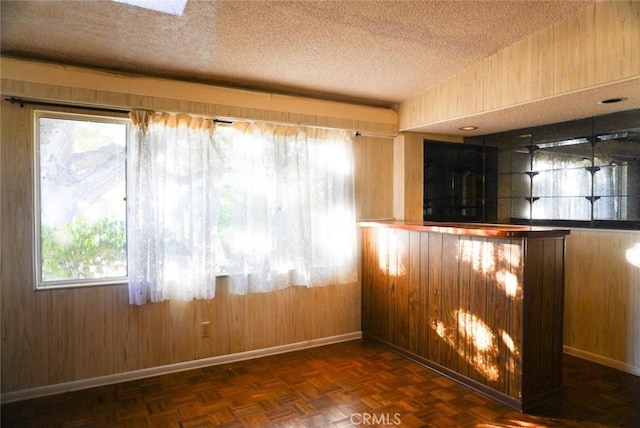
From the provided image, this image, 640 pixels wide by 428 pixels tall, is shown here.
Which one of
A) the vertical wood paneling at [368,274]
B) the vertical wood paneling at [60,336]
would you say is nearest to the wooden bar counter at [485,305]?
the vertical wood paneling at [368,274]

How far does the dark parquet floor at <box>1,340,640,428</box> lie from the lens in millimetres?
2375

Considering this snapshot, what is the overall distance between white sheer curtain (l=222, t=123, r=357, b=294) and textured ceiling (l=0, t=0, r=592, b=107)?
569 millimetres

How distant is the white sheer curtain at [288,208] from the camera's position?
3277 mm

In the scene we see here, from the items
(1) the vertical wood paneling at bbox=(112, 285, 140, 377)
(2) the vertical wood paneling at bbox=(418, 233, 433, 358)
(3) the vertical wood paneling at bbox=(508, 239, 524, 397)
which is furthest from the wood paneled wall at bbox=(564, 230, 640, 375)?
(1) the vertical wood paneling at bbox=(112, 285, 140, 377)

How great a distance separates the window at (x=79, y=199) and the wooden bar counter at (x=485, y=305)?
2308mm

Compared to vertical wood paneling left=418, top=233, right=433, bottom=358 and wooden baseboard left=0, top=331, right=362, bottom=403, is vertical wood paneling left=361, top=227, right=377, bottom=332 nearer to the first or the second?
wooden baseboard left=0, top=331, right=362, bottom=403

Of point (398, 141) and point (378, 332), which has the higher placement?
point (398, 141)

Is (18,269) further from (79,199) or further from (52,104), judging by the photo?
(52,104)

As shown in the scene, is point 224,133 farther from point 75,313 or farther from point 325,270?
point 75,313

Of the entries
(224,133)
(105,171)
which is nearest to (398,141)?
(224,133)

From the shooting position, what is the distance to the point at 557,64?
2521 millimetres

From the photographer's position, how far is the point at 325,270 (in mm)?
3623

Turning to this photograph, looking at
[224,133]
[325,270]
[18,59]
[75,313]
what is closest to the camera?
[18,59]

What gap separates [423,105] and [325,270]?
184cm
